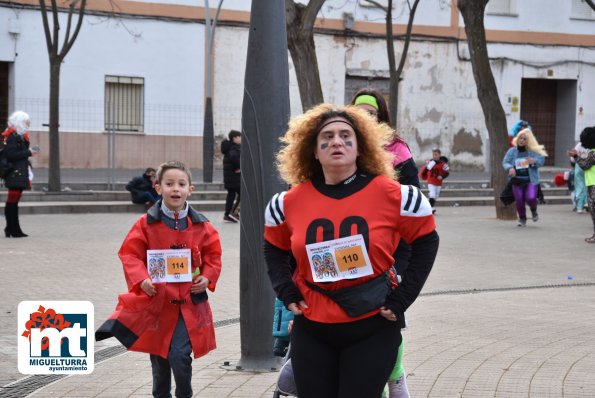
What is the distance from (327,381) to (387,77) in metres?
33.2

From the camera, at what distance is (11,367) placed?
7707 mm

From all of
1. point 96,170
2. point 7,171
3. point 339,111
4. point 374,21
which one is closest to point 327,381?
point 339,111

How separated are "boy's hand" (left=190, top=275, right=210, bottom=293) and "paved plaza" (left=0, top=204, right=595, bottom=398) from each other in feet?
3.32

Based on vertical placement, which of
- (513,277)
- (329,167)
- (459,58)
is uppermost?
(459,58)

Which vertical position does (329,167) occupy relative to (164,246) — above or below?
above

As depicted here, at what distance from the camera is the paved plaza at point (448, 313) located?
7062 mm

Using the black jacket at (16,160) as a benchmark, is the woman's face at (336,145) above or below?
above

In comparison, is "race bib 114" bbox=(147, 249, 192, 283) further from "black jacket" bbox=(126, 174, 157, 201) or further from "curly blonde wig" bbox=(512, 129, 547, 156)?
"black jacket" bbox=(126, 174, 157, 201)

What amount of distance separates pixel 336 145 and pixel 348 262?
0.52 metres

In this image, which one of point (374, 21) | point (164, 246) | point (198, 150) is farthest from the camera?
point (374, 21)

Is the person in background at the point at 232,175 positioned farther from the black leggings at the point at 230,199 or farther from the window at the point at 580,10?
the window at the point at 580,10

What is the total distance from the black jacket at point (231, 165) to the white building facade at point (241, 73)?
6863 millimetres

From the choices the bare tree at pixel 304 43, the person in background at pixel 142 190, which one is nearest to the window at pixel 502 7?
the bare tree at pixel 304 43

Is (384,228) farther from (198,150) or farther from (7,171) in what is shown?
(198,150)
